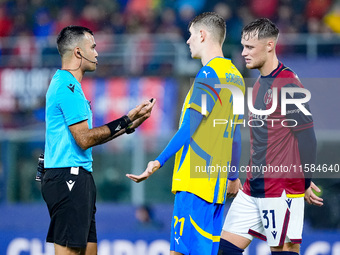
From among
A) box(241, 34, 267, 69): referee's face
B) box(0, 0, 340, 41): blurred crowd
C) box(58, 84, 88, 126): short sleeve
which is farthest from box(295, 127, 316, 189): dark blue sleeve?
box(0, 0, 340, 41): blurred crowd

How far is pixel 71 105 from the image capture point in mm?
4277

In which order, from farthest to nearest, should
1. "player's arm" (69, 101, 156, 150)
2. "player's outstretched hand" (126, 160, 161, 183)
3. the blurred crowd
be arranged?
the blurred crowd
"player's arm" (69, 101, 156, 150)
"player's outstretched hand" (126, 160, 161, 183)

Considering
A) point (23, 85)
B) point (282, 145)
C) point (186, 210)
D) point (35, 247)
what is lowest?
point (35, 247)

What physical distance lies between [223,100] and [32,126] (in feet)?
19.4

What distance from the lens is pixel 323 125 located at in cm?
916

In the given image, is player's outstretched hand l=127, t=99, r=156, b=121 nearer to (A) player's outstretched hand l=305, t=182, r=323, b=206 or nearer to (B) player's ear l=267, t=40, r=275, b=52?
(B) player's ear l=267, t=40, r=275, b=52

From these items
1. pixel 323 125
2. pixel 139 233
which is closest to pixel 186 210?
pixel 139 233

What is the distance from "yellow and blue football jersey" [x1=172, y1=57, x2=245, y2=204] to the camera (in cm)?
423

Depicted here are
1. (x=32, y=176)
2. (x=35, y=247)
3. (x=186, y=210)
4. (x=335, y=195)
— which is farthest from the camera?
(x=32, y=176)

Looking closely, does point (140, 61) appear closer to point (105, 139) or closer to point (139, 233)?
point (139, 233)

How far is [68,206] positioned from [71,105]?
0.67 m

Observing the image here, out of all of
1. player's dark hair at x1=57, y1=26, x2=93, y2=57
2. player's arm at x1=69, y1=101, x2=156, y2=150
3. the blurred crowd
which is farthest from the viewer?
the blurred crowd

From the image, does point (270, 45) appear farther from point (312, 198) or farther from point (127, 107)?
point (127, 107)

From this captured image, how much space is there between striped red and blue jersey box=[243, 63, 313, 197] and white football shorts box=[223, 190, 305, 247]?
2.2 inches
